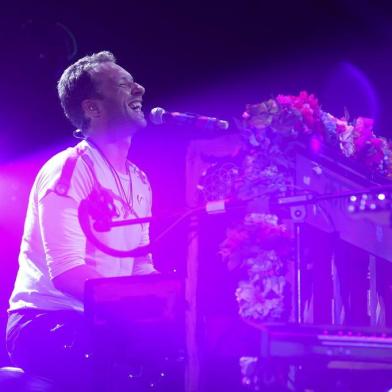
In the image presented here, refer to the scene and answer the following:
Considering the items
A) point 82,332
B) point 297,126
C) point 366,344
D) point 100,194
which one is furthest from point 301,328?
point 297,126

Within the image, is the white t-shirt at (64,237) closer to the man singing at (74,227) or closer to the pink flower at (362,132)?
the man singing at (74,227)

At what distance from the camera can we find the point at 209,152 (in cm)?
436

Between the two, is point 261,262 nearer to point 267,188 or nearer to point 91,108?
point 267,188

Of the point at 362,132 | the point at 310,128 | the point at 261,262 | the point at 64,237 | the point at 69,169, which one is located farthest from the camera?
the point at 362,132

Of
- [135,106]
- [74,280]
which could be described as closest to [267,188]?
[135,106]

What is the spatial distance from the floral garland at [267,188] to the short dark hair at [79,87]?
1130 millimetres

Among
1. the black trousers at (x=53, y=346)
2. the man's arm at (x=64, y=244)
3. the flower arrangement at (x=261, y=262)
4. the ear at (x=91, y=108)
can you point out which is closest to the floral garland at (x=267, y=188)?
the flower arrangement at (x=261, y=262)

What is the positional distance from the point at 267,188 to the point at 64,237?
1647 millimetres

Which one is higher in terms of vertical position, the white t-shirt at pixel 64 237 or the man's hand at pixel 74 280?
the white t-shirt at pixel 64 237

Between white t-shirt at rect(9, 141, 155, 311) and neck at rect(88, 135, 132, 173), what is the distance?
0.23 feet

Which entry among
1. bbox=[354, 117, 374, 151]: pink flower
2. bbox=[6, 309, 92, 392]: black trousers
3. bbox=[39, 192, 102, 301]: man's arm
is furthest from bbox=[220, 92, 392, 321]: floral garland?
bbox=[6, 309, 92, 392]: black trousers

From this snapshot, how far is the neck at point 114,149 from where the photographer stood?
3.28 metres

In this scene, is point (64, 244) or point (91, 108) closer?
point (64, 244)

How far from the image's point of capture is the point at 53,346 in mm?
2541
